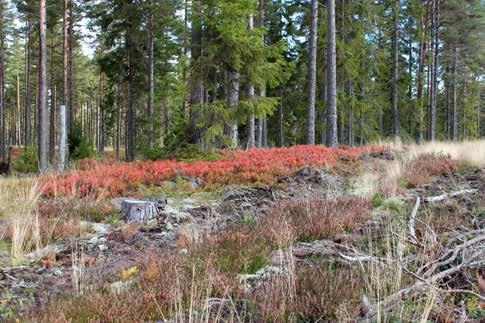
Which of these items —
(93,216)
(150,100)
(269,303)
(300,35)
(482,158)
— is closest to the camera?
(269,303)

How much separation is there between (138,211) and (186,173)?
320cm

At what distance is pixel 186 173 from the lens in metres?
9.99

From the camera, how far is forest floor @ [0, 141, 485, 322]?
118 inches

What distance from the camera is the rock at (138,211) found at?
683 cm

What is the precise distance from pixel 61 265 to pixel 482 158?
35.7ft

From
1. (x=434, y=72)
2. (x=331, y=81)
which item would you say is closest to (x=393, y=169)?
(x=331, y=81)

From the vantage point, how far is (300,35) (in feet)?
88.2

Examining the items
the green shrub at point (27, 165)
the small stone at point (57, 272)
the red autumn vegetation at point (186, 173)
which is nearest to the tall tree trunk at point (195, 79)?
the red autumn vegetation at point (186, 173)

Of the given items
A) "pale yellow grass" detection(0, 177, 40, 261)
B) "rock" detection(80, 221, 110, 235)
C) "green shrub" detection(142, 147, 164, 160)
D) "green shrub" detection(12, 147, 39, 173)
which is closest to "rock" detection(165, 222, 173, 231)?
"rock" detection(80, 221, 110, 235)

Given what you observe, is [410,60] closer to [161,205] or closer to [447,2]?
[447,2]

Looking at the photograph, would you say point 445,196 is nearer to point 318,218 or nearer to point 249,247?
point 318,218

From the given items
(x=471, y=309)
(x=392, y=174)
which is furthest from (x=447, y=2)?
(x=471, y=309)

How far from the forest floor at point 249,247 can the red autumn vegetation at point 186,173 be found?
50 millimetres

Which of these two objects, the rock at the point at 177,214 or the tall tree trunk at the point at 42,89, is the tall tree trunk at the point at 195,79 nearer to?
the rock at the point at 177,214
